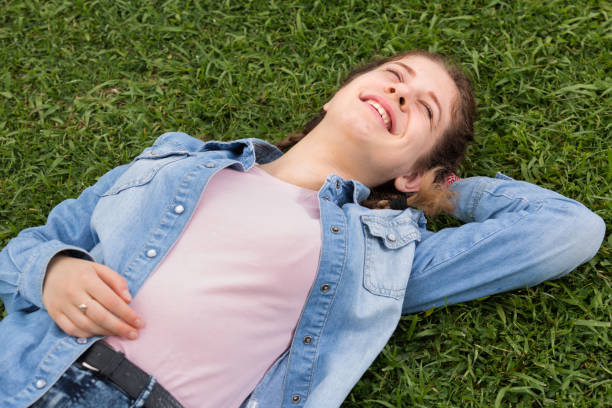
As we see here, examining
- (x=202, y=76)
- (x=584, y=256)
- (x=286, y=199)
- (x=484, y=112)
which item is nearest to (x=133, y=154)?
(x=202, y=76)

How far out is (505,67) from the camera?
10.7 ft

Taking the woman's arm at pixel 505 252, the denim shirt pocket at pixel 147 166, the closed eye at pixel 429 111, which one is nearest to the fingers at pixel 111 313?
the denim shirt pocket at pixel 147 166

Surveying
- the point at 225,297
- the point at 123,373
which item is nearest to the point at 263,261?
the point at 225,297

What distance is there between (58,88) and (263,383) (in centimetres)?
232

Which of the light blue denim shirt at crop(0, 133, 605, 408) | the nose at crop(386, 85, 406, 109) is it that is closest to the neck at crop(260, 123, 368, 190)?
the light blue denim shirt at crop(0, 133, 605, 408)

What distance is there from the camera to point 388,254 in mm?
2385

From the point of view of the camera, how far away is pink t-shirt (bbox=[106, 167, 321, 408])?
2090 mm

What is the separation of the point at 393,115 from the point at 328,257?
30.0 inches

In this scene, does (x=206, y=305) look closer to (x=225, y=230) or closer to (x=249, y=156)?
(x=225, y=230)

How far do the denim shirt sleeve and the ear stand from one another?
54.9 inches

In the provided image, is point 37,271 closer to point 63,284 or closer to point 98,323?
point 63,284

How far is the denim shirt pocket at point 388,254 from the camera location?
2.32 meters

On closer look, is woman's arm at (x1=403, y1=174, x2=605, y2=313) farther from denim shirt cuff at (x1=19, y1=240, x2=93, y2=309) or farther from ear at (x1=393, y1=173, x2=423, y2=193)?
denim shirt cuff at (x1=19, y1=240, x2=93, y2=309)

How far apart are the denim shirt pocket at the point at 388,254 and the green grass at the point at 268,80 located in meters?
0.39
